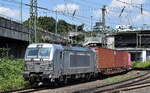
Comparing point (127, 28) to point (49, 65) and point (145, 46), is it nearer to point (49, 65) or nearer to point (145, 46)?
point (145, 46)

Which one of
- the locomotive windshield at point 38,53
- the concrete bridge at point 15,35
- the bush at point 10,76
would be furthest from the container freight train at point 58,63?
the concrete bridge at point 15,35

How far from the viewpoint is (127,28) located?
348 feet

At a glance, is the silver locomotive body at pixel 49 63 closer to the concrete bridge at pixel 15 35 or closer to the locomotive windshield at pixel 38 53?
the locomotive windshield at pixel 38 53

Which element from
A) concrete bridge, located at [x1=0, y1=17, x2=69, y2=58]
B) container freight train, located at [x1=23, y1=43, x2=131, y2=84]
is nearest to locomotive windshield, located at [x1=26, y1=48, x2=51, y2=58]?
container freight train, located at [x1=23, y1=43, x2=131, y2=84]

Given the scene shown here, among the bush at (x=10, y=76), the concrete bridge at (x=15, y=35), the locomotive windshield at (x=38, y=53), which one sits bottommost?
the bush at (x=10, y=76)

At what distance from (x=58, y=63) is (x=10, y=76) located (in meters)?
4.92

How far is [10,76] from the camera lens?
27.7 metres

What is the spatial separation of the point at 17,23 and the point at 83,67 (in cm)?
2541

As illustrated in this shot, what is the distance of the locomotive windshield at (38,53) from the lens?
80.0 ft

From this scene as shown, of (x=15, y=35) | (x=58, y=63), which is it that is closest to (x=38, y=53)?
(x=58, y=63)

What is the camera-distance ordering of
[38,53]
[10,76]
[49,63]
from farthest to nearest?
[10,76] < [38,53] < [49,63]

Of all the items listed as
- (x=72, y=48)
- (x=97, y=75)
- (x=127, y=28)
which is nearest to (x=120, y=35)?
(x=127, y=28)

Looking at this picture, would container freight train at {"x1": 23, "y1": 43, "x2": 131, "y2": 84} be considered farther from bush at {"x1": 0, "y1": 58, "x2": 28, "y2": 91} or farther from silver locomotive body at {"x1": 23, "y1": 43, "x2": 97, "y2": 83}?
bush at {"x1": 0, "y1": 58, "x2": 28, "y2": 91}

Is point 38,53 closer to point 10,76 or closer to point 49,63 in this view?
point 49,63
